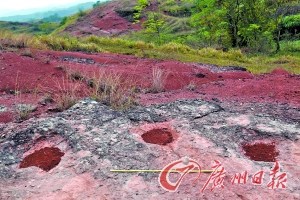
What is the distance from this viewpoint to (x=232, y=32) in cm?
2152

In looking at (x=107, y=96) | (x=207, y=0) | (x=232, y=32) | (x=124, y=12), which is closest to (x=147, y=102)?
(x=107, y=96)

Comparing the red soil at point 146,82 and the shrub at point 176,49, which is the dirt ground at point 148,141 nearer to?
the red soil at point 146,82

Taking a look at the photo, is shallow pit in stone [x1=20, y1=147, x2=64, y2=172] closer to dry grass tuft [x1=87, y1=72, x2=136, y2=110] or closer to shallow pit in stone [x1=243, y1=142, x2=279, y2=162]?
dry grass tuft [x1=87, y1=72, x2=136, y2=110]

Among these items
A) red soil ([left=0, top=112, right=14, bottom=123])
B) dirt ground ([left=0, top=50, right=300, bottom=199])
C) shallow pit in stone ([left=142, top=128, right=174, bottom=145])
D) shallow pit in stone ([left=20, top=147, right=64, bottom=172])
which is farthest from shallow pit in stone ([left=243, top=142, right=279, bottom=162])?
red soil ([left=0, top=112, right=14, bottom=123])

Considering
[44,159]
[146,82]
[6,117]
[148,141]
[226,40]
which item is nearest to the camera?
[44,159]

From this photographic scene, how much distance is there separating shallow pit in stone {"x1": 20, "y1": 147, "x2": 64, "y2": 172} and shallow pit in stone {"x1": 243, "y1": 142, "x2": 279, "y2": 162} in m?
2.61

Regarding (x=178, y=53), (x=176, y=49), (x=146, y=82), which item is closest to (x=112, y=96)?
(x=146, y=82)

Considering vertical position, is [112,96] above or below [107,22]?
above

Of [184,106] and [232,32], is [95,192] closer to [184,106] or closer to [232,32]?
[184,106]

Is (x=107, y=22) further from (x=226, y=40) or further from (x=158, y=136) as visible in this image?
(x=158, y=136)

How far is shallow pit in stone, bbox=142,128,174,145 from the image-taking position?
232 inches

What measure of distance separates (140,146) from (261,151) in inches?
66.9

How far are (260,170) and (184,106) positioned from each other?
2.37 metres

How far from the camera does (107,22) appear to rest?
125 ft
